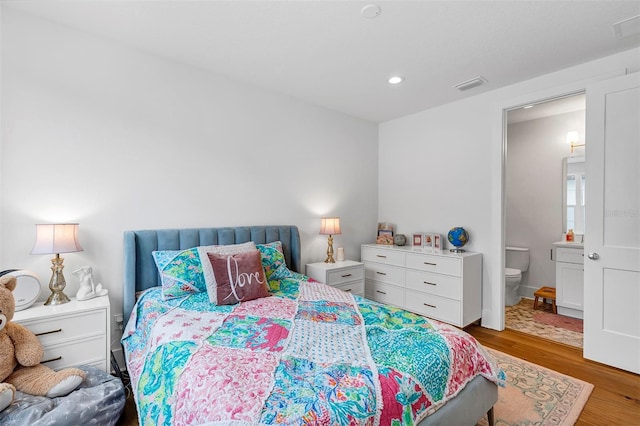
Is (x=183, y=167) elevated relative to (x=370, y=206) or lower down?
elevated

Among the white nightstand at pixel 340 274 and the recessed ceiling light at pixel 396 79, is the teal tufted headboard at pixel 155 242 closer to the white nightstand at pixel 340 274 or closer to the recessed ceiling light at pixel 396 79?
the white nightstand at pixel 340 274

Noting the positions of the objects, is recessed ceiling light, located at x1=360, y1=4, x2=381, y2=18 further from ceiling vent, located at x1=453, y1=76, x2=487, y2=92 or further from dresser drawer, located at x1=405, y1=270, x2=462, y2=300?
dresser drawer, located at x1=405, y1=270, x2=462, y2=300

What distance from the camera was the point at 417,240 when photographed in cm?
384

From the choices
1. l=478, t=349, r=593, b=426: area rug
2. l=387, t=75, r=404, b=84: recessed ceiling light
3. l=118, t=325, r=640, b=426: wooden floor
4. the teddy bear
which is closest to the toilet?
l=118, t=325, r=640, b=426: wooden floor

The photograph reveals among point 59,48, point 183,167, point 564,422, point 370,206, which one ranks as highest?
point 59,48

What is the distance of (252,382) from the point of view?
1.14 metres

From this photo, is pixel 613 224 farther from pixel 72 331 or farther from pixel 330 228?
pixel 72 331

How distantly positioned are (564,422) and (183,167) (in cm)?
334

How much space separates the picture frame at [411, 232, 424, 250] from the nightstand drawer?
0.80 metres

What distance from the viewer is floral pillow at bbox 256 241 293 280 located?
8.88 feet

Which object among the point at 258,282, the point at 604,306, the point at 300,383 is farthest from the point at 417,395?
the point at 604,306

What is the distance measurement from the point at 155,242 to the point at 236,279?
85 centimetres

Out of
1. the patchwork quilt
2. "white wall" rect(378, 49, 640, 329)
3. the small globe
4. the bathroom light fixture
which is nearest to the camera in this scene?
the patchwork quilt

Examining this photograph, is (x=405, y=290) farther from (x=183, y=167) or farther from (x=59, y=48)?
(x=59, y=48)
